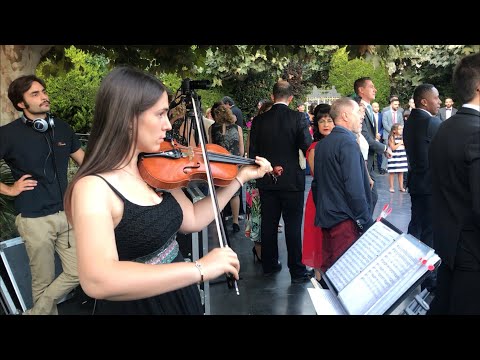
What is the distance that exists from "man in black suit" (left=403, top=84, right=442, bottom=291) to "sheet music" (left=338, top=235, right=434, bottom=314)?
3.68 meters

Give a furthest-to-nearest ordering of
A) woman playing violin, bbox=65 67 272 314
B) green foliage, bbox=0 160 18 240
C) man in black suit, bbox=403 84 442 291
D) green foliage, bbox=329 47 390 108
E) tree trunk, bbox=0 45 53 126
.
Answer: green foliage, bbox=329 47 390 108 < man in black suit, bbox=403 84 442 291 < green foliage, bbox=0 160 18 240 < tree trunk, bbox=0 45 53 126 < woman playing violin, bbox=65 67 272 314

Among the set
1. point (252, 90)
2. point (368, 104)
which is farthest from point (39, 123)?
point (252, 90)

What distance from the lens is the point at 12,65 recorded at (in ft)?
14.0

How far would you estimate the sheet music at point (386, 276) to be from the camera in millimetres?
1709

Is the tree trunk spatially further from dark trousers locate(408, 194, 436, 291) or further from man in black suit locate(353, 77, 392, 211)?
dark trousers locate(408, 194, 436, 291)

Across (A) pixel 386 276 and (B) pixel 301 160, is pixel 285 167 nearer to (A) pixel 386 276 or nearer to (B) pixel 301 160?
(B) pixel 301 160

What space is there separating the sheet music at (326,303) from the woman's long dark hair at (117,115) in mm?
936

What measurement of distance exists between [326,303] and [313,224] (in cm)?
283

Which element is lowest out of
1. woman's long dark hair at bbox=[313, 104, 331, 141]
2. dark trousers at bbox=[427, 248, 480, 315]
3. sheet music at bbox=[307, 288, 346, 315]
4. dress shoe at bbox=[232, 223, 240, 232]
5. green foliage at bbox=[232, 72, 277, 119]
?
dress shoe at bbox=[232, 223, 240, 232]

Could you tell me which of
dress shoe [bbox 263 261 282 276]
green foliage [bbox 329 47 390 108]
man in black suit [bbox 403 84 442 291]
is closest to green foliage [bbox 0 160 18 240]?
dress shoe [bbox 263 261 282 276]

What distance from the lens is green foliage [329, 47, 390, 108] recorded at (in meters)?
18.0

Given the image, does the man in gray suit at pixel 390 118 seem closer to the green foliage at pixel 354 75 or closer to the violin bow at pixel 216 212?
the green foliage at pixel 354 75
